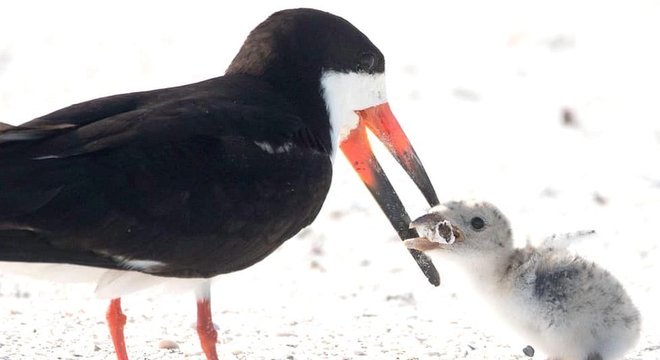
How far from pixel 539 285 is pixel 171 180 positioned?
5.82ft

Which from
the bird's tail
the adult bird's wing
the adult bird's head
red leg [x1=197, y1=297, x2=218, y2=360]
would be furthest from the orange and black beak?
the bird's tail

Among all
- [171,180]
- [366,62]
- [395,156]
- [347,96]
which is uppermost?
[366,62]

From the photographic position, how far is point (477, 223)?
260 inches

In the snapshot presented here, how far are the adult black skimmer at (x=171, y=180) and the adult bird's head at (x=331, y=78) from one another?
0.7 inches

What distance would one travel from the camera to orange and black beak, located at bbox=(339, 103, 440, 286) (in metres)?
7.08

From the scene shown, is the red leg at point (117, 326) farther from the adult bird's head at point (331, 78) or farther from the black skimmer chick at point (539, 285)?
the black skimmer chick at point (539, 285)

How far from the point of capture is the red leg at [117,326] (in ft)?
21.0

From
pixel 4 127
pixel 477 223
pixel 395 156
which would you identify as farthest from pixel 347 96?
pixel 4 127

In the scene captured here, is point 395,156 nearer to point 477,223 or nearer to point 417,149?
point 477,223

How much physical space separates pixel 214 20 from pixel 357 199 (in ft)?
18.5

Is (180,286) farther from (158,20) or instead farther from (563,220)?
(158,20)

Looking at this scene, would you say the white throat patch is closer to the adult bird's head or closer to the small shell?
the adult bird's head

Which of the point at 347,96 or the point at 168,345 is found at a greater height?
the point at 347,96

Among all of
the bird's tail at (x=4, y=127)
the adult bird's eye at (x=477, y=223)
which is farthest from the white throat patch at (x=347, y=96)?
the bird's tail at (x=4, y=127)
